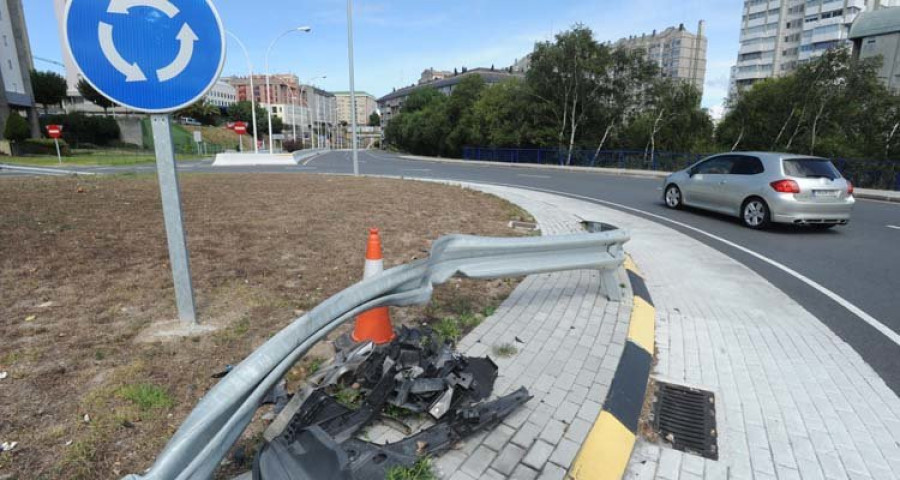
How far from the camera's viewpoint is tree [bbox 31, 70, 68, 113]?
185 ft

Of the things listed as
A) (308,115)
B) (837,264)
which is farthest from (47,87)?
(308,115)

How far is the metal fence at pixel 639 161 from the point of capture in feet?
63.5

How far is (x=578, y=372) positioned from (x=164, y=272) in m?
4.43

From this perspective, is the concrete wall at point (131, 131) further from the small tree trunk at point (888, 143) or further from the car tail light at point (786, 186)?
the small tree trunk at point (888, 143)

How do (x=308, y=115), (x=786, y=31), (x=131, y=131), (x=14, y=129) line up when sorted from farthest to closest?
(x=308, y=115)
(x=786, y=31)
(x=131, y=131)
(x=14, y=129)

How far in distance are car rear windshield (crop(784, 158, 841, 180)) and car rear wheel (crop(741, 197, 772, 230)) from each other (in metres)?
0.73

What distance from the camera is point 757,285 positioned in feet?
18.1

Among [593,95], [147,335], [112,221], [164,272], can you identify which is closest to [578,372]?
[147,335]

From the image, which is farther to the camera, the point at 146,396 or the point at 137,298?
Answer: the point at 137,298

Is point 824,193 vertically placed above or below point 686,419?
above

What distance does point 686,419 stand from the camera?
2770 mm

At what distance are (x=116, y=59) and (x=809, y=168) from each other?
420 inches

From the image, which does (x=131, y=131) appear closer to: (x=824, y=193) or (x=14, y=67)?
(x=14, y=67)

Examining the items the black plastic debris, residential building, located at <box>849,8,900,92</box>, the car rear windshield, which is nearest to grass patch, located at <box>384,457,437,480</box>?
the black plastic debris
